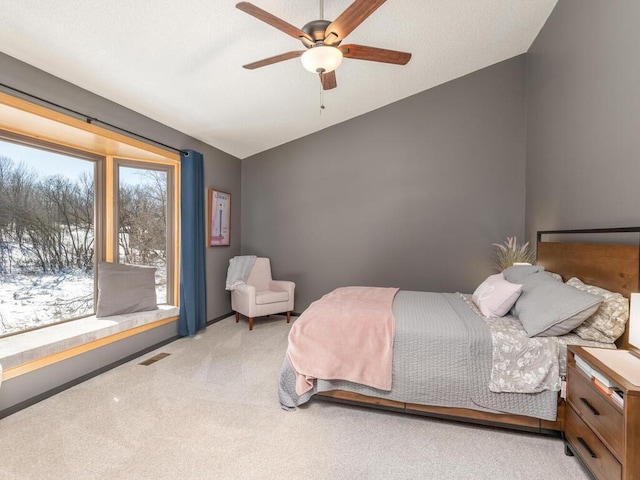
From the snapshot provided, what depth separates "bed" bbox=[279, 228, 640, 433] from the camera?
5.99 ft

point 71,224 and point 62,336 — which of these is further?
point 71,224

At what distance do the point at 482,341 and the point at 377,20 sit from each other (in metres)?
2.59

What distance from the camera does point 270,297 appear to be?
4055 mm

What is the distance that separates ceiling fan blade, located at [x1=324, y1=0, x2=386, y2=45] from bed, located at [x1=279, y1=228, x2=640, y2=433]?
6.07ft

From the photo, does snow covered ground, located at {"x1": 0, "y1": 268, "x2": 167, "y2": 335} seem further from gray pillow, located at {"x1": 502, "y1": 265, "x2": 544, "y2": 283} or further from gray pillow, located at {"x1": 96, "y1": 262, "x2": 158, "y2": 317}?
gray pillow, located at {"x1": 502, "y1": 265, "x2": 544, "y2": 283}

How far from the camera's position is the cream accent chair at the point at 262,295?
3947 millimetres

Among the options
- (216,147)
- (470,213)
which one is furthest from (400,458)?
(216,147)

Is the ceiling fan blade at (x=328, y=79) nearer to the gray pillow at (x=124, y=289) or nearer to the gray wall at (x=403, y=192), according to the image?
the gray wall at (x=403, y=192)

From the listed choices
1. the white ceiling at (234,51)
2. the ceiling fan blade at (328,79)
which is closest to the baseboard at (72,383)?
the white ceiling at (234,51)

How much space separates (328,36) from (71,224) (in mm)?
2921

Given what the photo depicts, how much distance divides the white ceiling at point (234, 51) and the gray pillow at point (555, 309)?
2401mm

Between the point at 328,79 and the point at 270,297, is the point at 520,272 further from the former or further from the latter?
the point at 270,297

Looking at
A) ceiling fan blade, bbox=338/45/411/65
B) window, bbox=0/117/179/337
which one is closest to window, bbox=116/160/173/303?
window, bbox=0/117/179/337

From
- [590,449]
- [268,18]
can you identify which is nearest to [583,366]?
[590,449]
